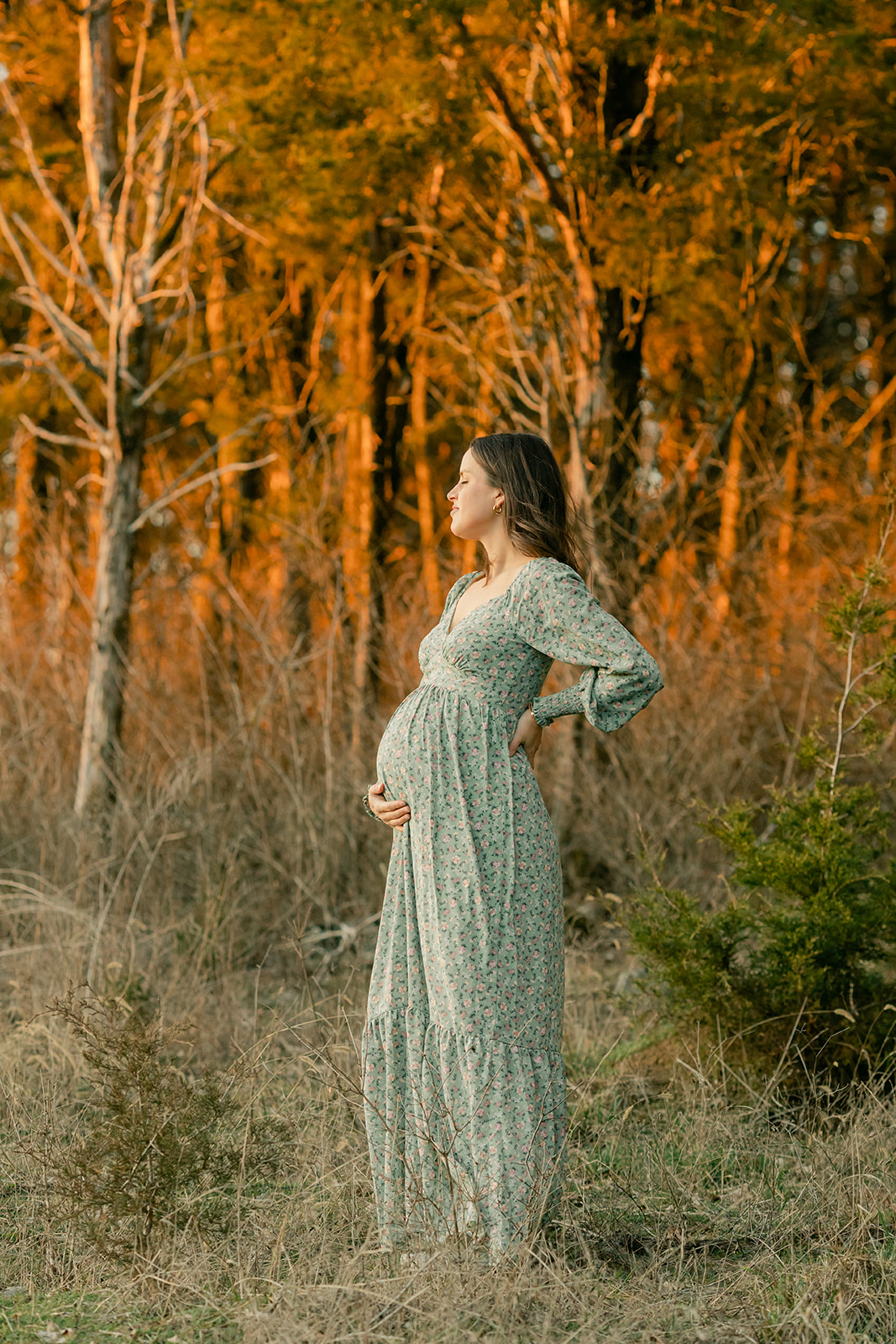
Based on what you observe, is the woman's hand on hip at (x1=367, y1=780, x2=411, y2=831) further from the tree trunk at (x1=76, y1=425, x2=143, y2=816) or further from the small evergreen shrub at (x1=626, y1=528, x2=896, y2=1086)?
the tree trunk at (x1=76, y1=425, x2=143, y2=816)

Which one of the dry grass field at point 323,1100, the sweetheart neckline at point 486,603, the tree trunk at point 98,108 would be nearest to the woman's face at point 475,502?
the sweetheart neckline at point 486,603

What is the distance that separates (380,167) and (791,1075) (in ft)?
19.1

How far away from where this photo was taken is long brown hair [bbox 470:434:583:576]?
10.5 ft

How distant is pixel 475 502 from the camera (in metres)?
3.22

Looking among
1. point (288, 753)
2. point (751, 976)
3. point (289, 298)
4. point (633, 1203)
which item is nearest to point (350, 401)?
point (289, 298)

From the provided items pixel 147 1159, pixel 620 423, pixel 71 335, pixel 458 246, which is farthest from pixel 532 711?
pixel 458 246

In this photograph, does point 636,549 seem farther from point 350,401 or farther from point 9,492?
point 9,492

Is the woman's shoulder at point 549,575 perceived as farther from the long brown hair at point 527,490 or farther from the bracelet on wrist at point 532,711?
the bracelet on wrist at point 532,711

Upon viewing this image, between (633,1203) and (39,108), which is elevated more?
(39,108)

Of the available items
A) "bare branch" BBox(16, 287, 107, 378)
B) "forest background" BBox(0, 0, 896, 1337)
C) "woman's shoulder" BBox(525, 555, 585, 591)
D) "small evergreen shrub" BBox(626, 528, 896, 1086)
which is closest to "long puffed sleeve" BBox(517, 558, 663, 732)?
"woman's shoulder" BBox(525, 555, 585, 591)

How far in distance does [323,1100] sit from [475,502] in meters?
2.03

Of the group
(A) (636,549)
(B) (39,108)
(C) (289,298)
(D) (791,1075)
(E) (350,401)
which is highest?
(B) (39,108)

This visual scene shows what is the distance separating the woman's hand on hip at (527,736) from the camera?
3148 millimetres

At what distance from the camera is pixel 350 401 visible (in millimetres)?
10648
